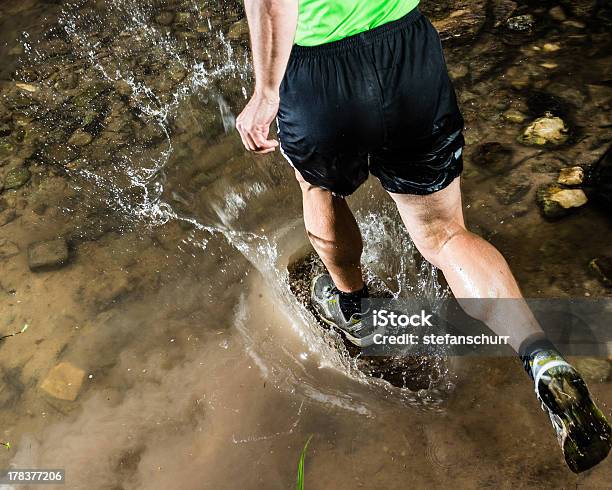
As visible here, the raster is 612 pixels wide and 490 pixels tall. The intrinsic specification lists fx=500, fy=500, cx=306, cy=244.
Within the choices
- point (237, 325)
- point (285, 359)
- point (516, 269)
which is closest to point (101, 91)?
point (237, 325)

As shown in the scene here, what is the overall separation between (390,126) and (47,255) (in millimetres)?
2026

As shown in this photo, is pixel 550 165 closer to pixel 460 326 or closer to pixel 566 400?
pixel 460 326

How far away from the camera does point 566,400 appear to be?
52.3 inches

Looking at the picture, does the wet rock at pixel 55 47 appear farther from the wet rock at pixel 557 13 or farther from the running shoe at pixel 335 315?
the wet rock at pixel 557 13

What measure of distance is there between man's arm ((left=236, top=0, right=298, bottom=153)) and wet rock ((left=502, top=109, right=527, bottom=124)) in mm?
1862

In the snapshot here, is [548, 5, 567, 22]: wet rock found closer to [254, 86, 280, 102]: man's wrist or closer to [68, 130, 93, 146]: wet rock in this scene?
[254, 86, 280, 102]: man's wrist

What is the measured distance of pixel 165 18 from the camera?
399 centimetres

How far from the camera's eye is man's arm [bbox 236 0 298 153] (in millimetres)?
1104

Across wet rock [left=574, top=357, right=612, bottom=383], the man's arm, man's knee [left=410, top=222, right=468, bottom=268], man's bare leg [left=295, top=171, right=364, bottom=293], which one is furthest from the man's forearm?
wet rock [left=574, top=357, right=612, bottom=383]

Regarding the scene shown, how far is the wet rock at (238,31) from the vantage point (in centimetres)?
368

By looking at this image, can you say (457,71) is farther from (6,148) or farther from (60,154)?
(6,148)

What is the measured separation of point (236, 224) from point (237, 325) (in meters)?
0.64

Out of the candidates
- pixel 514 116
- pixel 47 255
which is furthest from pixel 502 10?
pixel 47 255

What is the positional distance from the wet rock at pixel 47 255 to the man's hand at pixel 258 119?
1690 millimetres
